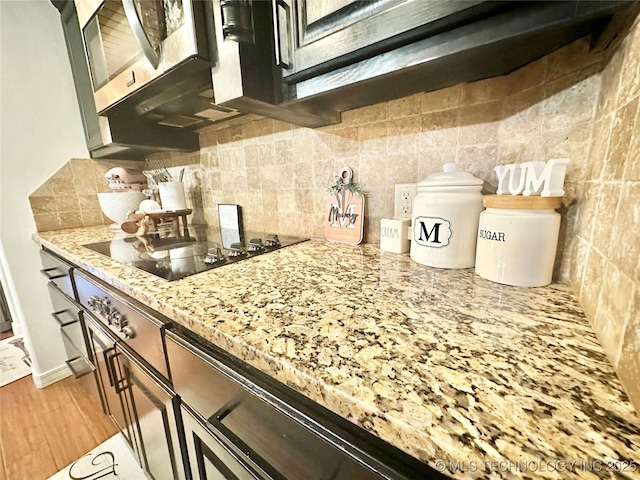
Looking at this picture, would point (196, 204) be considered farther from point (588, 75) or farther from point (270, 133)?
point (588, 75)

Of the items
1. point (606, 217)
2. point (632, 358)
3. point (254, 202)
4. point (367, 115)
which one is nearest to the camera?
point (632, 358)

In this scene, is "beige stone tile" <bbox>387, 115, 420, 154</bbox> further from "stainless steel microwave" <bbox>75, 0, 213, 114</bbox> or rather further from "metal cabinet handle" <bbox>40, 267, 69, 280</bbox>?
"metal cabinet handle" <bbox>40, 267, 69, 280</bbox>

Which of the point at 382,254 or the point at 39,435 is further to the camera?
the point at 39,435

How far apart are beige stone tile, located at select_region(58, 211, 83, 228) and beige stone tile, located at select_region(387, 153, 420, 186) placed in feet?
6.15

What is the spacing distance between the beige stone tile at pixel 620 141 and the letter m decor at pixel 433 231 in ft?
0.82

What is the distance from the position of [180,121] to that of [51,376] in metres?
1.73

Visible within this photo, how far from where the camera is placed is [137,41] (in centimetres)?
81

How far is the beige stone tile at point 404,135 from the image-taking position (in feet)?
2.36

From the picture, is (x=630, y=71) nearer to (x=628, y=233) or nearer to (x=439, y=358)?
(x=628, y=233)

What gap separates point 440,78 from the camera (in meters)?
0.59

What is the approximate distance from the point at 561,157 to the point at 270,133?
2.98 ft

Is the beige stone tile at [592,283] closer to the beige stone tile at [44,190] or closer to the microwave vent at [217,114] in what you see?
the microwave vent at [217,114]

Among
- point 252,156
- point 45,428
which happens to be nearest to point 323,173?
point 252,156

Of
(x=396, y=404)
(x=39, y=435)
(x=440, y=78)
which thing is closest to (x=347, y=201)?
(x=440, y=78)
